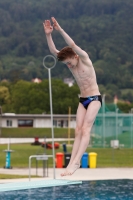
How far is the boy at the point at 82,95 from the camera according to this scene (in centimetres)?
1111

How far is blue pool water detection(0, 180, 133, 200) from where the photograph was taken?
51.0ft

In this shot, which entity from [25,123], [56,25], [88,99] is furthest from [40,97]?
[56,25]

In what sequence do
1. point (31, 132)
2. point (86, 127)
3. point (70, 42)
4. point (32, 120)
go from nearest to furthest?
point (70, 42) < point (86, 127) < point (31, 132) < point (32, 120)

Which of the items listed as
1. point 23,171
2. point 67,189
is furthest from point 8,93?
point 67,189

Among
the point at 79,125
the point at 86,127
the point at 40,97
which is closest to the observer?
the point at 86,127

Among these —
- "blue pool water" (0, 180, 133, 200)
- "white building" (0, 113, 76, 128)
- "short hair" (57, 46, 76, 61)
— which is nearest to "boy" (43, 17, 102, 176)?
"short hair" (57, 46, 76, 61)

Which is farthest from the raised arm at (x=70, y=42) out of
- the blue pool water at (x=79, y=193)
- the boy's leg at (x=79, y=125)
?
the blue pool water at (x=79, y=193)

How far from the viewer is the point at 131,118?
5091 cm

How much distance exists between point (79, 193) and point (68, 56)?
662 centimetres

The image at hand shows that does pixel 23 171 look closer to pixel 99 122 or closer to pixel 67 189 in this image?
pixel 67 189

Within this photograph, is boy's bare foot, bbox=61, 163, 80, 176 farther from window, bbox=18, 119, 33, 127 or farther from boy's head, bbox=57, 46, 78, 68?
window, bbox=18, 119, 33, 127

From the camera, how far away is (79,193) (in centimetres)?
1681

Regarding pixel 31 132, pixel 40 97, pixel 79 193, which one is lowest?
pixel 79 193

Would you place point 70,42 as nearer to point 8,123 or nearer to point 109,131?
→ point 109,131
